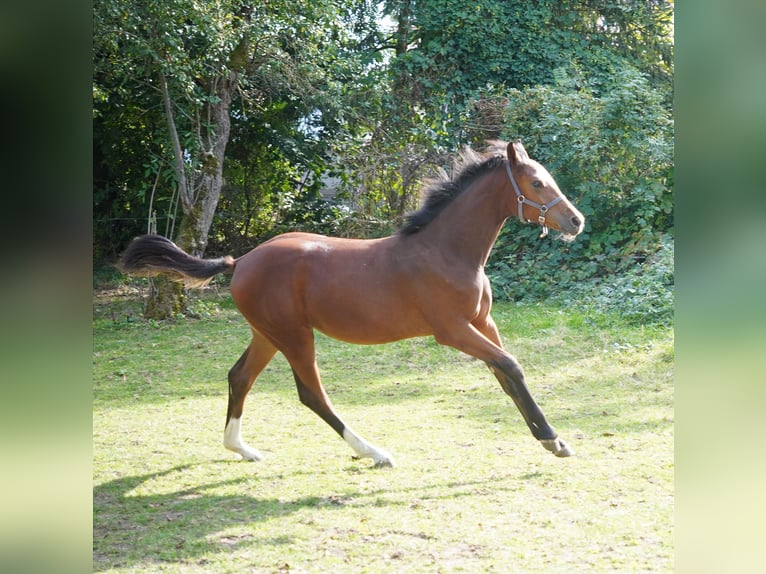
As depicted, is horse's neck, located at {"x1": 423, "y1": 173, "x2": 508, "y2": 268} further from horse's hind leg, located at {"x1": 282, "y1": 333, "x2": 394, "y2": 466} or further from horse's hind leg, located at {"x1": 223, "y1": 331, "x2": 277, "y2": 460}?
horse's hind leg, located at {"x1": 223, "y1": 331, "x2": 277, "y2": 460}

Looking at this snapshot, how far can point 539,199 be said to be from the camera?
4.66 metres

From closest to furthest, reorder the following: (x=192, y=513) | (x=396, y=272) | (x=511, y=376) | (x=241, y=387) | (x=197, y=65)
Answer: (x=192, y=513) < (x=511, y=376) < (x=396, y=272) < (x=241, y=387) < (x=197, y=65)

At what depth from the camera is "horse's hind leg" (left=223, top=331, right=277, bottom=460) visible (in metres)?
5.08

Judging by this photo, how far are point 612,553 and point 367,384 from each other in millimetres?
4069

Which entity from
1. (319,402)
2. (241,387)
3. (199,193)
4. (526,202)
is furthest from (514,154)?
(199,193)

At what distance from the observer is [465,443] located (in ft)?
17.7

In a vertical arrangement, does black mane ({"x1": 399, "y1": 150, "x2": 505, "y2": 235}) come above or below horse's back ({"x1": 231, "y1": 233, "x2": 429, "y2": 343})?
above

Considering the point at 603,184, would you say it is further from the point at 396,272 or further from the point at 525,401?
the point at 525,401

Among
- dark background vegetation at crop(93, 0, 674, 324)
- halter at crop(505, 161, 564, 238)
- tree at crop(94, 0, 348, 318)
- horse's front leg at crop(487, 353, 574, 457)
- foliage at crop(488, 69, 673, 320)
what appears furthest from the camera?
foliage at crop(488, 69, 673, 320)

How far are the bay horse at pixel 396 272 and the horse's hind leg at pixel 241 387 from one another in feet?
0.07

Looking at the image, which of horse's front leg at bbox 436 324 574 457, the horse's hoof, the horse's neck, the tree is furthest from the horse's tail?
the tree

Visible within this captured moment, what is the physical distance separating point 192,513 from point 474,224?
243 centimetres
